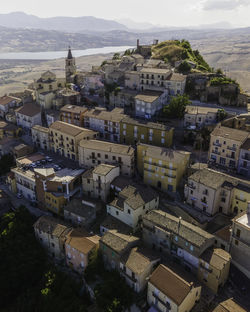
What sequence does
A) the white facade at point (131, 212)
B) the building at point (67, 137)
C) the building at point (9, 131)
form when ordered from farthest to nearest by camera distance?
the building at point (9, 131), the building at point (67, 137), the white facade at point (131, 212)

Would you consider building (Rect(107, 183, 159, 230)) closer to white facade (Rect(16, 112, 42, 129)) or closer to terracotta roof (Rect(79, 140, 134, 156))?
terracotta roof (Rect(79, 140, 134, 156))

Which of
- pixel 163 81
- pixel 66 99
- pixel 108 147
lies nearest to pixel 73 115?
pixel 66 99

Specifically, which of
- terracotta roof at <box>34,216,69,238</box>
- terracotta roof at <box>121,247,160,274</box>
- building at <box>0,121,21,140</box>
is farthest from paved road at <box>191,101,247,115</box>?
building at <box>0,121,21,140</box>

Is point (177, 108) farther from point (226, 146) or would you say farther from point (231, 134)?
point (226, 146)

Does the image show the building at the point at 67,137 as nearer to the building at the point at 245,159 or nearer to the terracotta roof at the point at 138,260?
the terracotta roof at the point at 138,260

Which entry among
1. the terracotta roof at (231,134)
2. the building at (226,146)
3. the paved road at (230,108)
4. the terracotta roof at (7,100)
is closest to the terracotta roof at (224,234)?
the building at (226,146)

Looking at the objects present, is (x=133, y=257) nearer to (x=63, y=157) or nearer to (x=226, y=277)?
(x=226, y=277)
